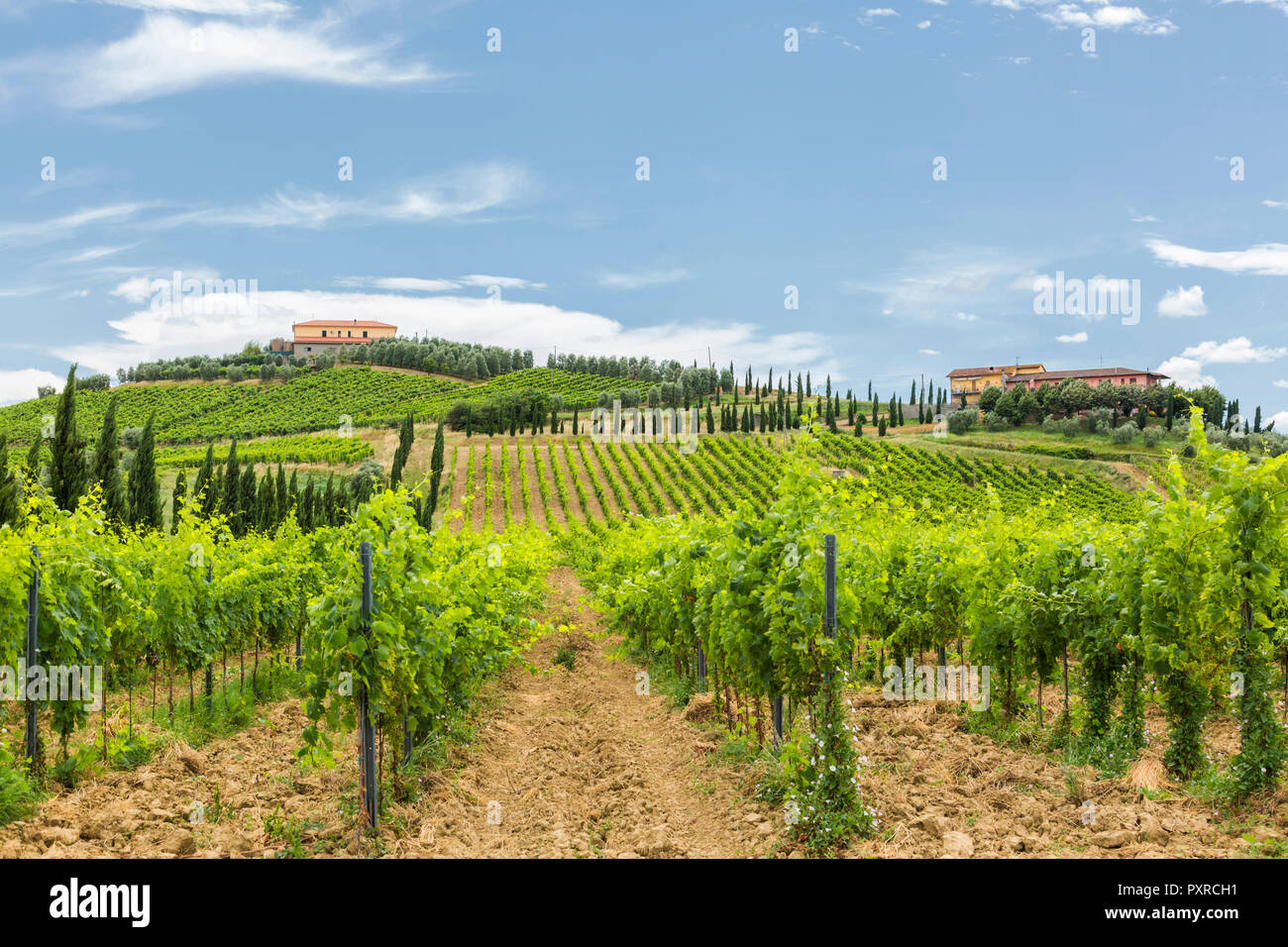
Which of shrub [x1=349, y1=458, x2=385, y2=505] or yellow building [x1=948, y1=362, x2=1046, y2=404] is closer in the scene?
shrub [x1=349, y1=458, x2=385, y2=505]

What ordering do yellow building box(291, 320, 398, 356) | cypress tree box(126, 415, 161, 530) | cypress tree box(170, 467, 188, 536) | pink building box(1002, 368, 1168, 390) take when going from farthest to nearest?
yellow building box(291, 320, 398, 356), pink building box(1002, 368, 1168, 390), cypress tree box(126, 415, 161, 530), cypress tree box(170, 467, 188, 536)

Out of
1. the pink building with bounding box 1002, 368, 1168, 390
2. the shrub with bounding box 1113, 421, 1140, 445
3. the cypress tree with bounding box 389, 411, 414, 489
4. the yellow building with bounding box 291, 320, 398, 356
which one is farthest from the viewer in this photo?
the yellow building with bounding box 291, 320, 398, 356

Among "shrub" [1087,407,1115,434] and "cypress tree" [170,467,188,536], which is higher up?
"shrub" [1087,407,1115,434]

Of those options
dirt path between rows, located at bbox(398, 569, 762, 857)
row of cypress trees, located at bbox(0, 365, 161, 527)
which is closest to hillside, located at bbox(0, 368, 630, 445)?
row of cypress trees, located at bbox(0, 365, 161, 527)

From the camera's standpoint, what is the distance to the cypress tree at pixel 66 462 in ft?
91.9

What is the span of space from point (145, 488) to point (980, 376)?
449 ft

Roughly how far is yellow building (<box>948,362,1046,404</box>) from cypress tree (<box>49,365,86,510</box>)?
13198cm

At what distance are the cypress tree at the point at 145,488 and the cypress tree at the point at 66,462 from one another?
5155 millimetres

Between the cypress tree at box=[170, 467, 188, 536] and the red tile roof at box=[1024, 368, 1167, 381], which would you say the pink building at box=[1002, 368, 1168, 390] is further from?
the cypress tree at box=[170, 467, 188, 536]

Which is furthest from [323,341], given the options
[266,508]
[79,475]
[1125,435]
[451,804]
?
[451,804]

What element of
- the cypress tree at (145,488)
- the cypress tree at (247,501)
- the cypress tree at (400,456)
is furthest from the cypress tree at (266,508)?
the cypress tree at (400,456)

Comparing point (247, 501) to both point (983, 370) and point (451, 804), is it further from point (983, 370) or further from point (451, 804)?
point (983, 370)

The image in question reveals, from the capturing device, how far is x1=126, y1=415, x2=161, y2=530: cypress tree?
34.8m
